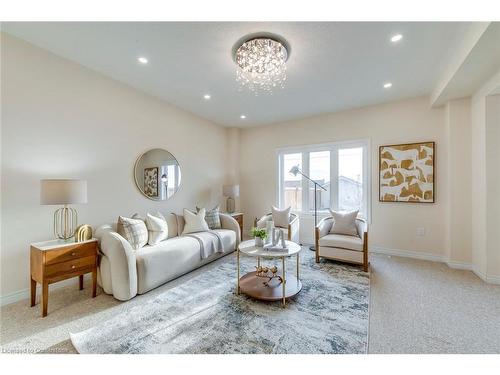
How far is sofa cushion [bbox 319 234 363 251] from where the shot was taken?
9.97 feet

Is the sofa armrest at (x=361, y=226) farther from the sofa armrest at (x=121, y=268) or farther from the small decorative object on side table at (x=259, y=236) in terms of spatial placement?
the sofa armrest at (x=121, y=268)

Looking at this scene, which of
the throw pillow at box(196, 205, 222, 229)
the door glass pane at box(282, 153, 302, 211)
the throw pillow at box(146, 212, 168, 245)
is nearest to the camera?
the throw pillow at box(146, 212, 168, 245)

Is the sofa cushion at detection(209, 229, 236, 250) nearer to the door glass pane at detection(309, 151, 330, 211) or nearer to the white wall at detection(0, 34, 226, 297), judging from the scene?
the white wall at detection(0, 34, 226, 297)

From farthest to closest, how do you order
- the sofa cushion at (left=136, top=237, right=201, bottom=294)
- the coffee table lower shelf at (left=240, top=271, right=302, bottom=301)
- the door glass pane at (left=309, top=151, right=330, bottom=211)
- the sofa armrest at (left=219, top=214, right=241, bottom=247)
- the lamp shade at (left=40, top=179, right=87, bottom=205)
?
the door glass pane at (left=309, top=151, right=330, bottom=211)
the sofa armrest at (left=219, top=214, right=241, bottom=247)
the sofa cushion at (left=136, top=237, right=201, bottom=294)
the coffee table lower shelf at (left=240, top=271, right=302, bottom=301)
the lamp shade at (left=40, top=179, right=87, bottom=205)

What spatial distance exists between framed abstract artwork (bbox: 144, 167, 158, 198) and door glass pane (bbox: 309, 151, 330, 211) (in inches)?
123

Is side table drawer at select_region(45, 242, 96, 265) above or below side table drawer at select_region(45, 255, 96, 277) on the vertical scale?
above

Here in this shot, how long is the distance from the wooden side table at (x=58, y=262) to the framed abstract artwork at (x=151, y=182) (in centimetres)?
130

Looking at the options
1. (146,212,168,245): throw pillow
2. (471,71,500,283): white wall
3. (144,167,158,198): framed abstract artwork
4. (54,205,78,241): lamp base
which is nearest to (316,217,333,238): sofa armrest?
(471,71,500,283): white wall

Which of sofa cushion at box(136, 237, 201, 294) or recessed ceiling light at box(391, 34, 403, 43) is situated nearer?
recessed ceiling light at box(391, 34, 403, 43)

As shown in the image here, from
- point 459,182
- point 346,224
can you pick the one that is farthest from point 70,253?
point 459,182

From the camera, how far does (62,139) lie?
2494mm

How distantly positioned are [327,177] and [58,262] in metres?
4.33
